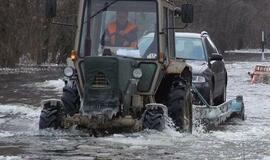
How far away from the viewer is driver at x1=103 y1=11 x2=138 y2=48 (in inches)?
406

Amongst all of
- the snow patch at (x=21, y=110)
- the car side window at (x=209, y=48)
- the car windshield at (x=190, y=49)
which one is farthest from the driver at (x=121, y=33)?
the car side window at (x=209, y=48)

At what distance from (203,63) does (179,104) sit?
4.23m

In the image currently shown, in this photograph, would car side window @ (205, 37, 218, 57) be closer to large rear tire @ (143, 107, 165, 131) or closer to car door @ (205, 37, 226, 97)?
car door @ (205, 37, 226, 97)

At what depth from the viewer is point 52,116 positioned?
9852 mm

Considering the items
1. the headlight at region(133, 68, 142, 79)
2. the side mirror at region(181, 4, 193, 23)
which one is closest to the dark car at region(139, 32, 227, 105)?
the side mirror at region(181, 4, 193, 23)

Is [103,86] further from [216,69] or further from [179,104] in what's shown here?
[216,69]

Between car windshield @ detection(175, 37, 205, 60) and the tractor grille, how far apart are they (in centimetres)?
539

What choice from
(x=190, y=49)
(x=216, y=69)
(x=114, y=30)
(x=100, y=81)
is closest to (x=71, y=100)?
(x=100, y=81)

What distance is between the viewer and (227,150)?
9.16 metres

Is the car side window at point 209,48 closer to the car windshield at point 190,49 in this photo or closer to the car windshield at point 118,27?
the car windshield at point 190,49

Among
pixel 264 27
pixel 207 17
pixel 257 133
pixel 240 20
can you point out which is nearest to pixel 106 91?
pixel 257 133

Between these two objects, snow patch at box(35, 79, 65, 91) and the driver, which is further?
snow patch at box(35, 79, 65, 91)

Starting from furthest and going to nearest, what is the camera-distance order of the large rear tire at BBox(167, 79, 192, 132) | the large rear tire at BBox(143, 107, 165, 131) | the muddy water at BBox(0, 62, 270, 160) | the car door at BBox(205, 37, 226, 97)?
the car door at BBox(205, 37, 226, 97) < the large rear tire at BBox(167, 79, 192, 132) < the large rear tire at BBox(143, 107, 165, 131) < the muddy water at BBox(0, 62, 270, 160)

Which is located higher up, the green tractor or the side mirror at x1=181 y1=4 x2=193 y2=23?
the side mirror at x1=181 y1=4 x2=193 y2=23
